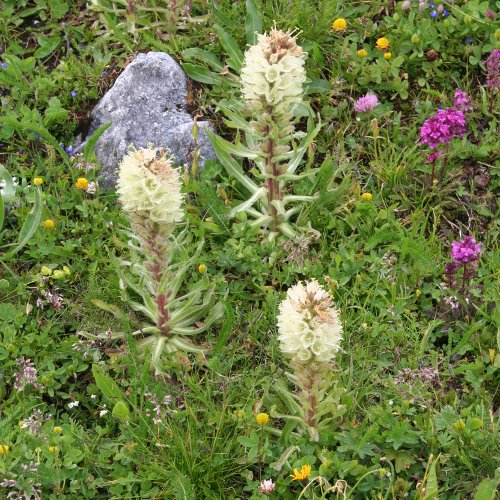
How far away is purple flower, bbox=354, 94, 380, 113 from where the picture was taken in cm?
523

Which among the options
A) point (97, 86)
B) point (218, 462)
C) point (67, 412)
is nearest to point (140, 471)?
point (218, 462)

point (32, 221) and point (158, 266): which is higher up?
point (158, 266)

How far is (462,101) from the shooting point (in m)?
4.96

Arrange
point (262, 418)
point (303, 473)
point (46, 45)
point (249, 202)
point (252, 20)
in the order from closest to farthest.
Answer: point (303, 473), point (262, 418), point (249, 202), point (252, 20), point (46, 45)

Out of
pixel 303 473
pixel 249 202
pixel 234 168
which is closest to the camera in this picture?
pixel 303 473

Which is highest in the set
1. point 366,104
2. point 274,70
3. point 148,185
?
point 274,70

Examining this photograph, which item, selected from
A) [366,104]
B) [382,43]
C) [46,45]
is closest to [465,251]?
[366,104]

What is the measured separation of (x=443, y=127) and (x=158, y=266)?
1.90 m

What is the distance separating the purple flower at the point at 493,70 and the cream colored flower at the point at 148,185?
2.65 meters

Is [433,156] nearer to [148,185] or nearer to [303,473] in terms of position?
[148,185]

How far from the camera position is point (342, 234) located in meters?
4.74

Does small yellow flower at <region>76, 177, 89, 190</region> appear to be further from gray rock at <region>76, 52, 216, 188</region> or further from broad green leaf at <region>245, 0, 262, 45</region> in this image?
broad green leaf at <region>245, 0, 262, 45</region>

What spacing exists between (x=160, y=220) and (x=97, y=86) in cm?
215

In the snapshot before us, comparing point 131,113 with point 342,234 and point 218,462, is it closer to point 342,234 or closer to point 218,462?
point 342,234
